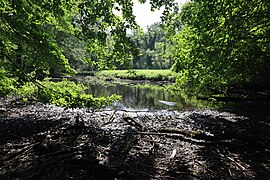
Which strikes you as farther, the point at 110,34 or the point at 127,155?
the point at 110,34

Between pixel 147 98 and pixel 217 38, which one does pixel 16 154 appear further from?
pixel 147 98

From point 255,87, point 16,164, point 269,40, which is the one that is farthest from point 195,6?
point 255,87

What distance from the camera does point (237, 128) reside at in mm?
9414

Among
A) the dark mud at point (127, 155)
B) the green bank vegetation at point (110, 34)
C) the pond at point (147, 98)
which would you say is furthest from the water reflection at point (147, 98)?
the dark mud at point (127, 155)

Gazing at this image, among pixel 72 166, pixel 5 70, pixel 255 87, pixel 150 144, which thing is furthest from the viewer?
pixel 255 87

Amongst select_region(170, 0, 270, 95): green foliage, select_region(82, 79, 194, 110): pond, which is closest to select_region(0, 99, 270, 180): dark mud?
select_region(170, 0, 270, 95): green foliage

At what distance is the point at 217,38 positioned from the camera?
9.32 meters

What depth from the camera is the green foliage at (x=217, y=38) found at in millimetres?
8234

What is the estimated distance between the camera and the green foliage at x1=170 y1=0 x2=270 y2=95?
8.23 meters

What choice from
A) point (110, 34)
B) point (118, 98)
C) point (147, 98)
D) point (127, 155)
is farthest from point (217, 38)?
point (147, 98)

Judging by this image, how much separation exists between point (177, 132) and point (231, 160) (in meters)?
2.57

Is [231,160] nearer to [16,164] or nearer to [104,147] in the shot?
[104,147]

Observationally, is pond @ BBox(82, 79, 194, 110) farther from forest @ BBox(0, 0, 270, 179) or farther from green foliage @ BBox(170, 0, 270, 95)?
forest @ BBox(0, 0, 270, 179)

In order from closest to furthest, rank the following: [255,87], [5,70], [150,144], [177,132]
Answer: [150,144]
[5,70]
[177,132]
[255,87]
